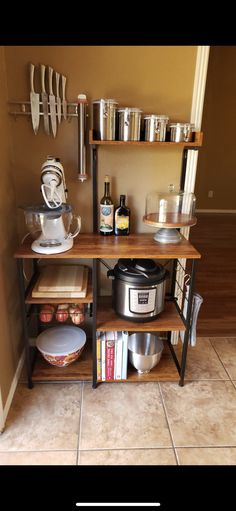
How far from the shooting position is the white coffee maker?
149 cm

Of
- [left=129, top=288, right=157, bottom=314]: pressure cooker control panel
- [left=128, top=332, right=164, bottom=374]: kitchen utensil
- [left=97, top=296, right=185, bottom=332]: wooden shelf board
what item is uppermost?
[left=129, top=288, right=157, bottom=314]: pressure cooker control panel

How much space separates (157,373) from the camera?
1.80 meters

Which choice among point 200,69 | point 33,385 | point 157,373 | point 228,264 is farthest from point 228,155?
point 33,385

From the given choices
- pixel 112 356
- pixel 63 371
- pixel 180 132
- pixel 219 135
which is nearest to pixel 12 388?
pixel 63 371

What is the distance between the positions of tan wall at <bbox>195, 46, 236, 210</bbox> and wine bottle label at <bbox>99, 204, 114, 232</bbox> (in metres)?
3.87

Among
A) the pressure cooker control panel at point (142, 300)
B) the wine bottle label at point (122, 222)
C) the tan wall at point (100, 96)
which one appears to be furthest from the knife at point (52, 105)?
the pressure cooker control panel at point (142, 300)

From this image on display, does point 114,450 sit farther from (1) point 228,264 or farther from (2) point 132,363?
(1) point 228,264

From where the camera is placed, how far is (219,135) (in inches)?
199

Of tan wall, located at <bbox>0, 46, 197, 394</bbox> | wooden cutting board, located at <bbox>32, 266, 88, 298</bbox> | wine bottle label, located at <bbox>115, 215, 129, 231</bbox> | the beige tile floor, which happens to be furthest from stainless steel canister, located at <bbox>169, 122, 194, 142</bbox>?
the beige tile floor

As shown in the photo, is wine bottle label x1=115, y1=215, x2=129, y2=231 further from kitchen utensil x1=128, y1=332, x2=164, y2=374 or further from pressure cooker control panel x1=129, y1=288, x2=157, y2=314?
kitchen utensil x1=128, y1=332, x2=164, y2=374

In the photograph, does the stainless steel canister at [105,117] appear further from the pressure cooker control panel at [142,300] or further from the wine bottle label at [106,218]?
the pressure cooker control panel at [142,300]

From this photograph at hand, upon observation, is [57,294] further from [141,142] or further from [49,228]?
[141,142]

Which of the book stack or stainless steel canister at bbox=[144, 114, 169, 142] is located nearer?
stainless steel canister at bbox=[144, 114, 169, 142]

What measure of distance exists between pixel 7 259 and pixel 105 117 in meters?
0.80
